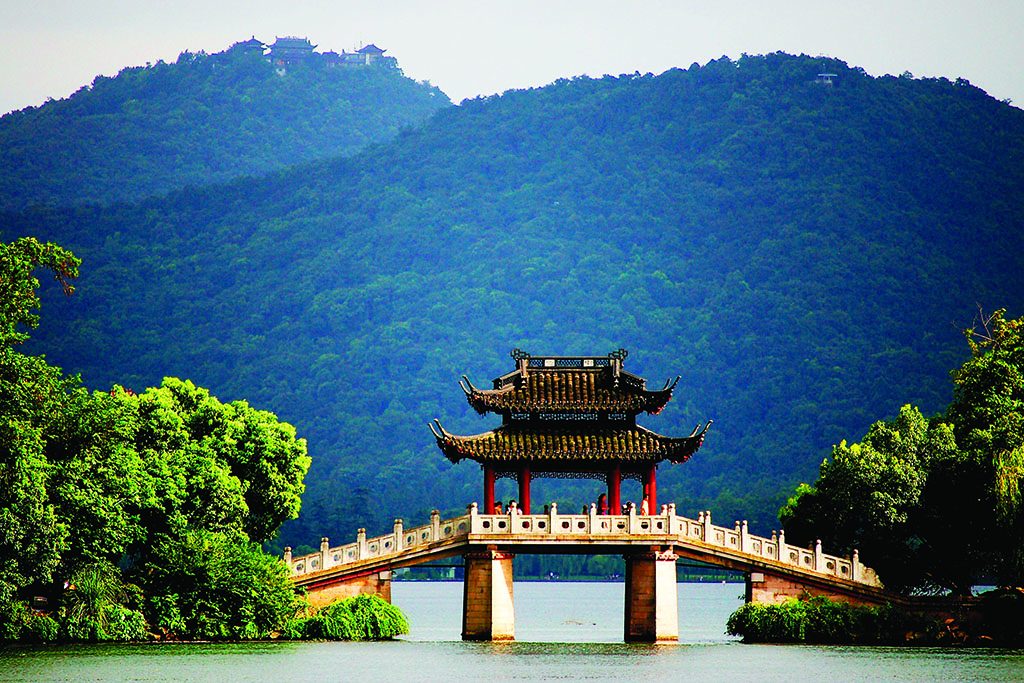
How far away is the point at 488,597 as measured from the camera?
6819 centimetres

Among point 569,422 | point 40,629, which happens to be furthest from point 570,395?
point 40,629

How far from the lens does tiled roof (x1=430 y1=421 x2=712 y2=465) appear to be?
69.7 m

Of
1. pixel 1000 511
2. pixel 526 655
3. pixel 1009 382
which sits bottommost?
pixel 526 655

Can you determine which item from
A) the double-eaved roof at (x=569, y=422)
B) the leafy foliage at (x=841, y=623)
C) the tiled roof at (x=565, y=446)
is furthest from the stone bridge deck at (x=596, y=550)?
the double-eaved roof at (x=569, y=422)

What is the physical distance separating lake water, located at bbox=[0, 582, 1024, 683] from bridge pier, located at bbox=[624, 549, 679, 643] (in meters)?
0.91

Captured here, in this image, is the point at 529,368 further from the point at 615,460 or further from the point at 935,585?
the point at 935,585

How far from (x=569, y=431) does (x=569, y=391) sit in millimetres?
1584

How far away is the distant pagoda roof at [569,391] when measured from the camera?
230 ft

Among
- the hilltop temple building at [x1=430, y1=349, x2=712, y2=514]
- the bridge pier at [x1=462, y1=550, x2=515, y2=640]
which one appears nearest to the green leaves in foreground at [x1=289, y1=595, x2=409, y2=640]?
the bridge pier at [x1=462, y1=550, x2=515, y2=640]

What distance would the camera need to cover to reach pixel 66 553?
60.8m

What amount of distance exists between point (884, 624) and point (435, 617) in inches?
2021

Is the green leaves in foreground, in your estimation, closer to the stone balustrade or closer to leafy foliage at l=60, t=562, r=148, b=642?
the stone balustrade

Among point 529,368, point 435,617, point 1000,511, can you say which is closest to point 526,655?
point 529,368

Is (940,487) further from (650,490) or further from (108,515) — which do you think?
(108,515)
